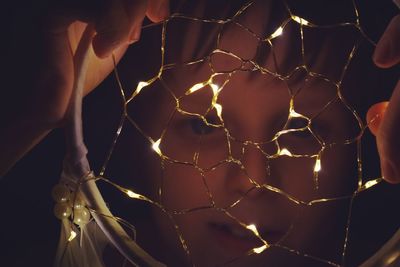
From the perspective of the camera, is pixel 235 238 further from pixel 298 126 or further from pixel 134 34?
pixel 134 34

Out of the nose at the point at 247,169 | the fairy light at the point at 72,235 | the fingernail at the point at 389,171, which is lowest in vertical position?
the fingernail at the point at 389,171

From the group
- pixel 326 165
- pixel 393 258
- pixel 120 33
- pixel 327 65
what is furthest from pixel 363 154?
pixel 120 33

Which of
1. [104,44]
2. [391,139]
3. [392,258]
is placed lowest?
[392,258]

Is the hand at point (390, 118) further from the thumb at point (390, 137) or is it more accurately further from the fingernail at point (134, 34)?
the fingernail at point (134, 34)

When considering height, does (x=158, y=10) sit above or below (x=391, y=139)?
above

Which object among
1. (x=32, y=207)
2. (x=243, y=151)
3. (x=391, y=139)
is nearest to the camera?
(x=391, y=139)

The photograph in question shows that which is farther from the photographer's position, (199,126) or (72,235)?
(199,126)

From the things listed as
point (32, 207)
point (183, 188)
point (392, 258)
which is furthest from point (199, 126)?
point (32, 207)

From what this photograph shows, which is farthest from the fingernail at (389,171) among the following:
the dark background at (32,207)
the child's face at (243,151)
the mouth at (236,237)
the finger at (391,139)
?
the dark background at (32,207)
